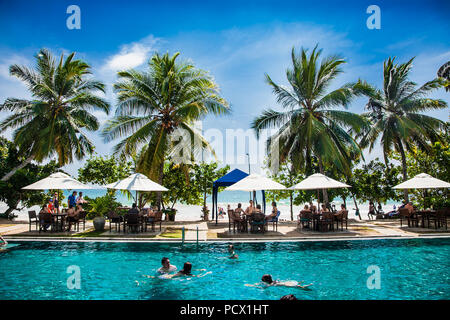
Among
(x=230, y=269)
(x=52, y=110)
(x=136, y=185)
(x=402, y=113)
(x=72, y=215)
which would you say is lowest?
(x=230, y=269)

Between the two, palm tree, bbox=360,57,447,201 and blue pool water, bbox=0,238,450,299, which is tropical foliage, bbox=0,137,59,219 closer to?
blue pool water, bbox=0,238,450,299

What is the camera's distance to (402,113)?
787 inches

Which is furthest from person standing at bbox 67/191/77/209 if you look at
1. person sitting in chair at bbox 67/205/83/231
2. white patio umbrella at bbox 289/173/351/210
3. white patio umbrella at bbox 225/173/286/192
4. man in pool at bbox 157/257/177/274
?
white patio umbrella at bbox 289/173/351/210

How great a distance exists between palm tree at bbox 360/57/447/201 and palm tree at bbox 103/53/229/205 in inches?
438

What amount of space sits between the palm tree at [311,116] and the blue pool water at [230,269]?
281 inches

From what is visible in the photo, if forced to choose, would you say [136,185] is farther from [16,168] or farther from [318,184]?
[16,168]

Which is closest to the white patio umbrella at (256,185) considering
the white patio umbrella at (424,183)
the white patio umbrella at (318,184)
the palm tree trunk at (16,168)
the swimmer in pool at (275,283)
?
the white patio umbrella at (318,184)

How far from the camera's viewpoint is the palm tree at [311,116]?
17.0m

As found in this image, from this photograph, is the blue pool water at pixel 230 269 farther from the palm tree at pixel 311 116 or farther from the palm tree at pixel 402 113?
the palm tree at pixel 402 113

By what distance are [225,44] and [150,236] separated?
956 centimetres

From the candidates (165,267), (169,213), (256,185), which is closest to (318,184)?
(256,185)

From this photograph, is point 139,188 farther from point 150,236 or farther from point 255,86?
point 255,86

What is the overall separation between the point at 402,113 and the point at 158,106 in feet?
54.8

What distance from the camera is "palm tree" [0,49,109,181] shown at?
18.3 meters
